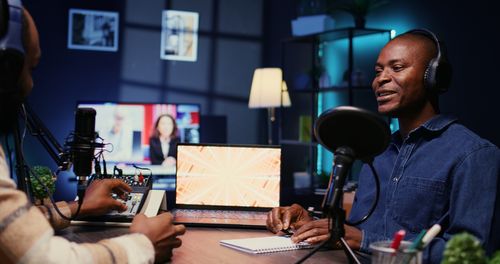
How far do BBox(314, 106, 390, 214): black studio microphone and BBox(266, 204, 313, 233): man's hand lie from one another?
24.1 inches

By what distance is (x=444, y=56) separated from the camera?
1.75 meters

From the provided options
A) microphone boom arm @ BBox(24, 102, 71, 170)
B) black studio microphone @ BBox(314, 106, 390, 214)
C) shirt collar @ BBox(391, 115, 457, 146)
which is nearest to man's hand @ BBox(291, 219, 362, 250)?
shirt collar @ BBox(391, 115, 457, 146)

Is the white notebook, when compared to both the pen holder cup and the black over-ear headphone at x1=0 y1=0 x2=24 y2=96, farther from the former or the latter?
the black over-ear headphone at x1=0 y1=0 x2=24 y2=96

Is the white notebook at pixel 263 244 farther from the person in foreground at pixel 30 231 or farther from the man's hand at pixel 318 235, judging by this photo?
the person in foreground at pixel 30 231

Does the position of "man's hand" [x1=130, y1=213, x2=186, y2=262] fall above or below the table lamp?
below

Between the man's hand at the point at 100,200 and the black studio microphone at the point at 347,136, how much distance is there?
834 mm

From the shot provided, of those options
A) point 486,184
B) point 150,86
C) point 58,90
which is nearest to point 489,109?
point 486,184

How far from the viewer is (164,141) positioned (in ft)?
15.5

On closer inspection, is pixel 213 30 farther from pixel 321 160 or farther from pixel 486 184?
pixel 486 184

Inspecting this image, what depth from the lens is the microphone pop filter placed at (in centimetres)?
110

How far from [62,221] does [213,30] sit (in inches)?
164

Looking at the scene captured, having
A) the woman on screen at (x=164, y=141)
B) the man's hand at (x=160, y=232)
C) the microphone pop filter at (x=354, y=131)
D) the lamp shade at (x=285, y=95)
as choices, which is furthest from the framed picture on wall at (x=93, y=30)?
the microphone pop filter at (x=354, y=131)

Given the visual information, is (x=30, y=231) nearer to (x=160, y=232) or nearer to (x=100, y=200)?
(x=160, y=232)

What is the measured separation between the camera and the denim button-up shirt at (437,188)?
1.51 metres
